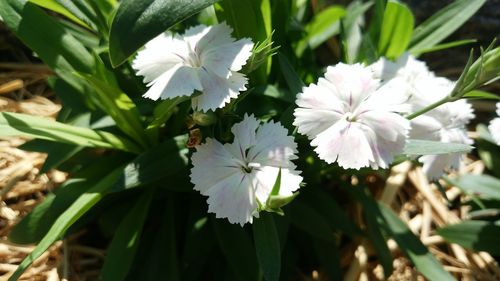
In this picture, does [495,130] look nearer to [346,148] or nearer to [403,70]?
[403,70]

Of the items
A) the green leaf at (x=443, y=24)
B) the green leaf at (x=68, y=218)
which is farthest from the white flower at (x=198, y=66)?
the green leaf at (x=443, y=24)

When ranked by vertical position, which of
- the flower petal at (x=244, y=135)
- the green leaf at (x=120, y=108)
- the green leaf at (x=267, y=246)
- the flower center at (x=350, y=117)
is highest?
the green leaf at (x=120, y=108)

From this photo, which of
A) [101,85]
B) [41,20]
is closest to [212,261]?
[101,85]

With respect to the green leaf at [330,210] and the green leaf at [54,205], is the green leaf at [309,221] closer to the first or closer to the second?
the green leaf at [330,210]

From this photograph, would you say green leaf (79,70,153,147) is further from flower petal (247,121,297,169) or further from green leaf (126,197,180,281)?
flower petal (247,121,297,169)

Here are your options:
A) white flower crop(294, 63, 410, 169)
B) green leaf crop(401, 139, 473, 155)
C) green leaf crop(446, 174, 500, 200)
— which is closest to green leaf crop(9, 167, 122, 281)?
white flower crop(294, 63, 410, 169)

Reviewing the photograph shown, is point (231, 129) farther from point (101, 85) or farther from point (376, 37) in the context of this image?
point (376, 37)
